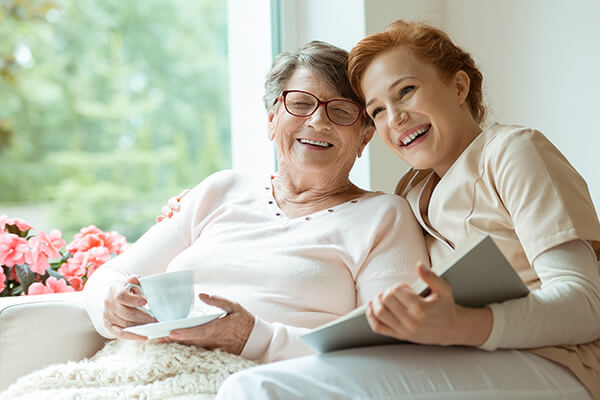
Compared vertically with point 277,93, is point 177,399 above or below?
below

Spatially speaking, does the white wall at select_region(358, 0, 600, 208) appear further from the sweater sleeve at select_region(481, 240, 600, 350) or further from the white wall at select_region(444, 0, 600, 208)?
the sweater sleeve at select_region(481, 240, 600, 350)

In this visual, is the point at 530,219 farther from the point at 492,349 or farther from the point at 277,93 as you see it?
the point at 277,93

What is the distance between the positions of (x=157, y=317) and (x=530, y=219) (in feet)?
2.40

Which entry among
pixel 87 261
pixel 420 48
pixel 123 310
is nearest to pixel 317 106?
pixel 420 48

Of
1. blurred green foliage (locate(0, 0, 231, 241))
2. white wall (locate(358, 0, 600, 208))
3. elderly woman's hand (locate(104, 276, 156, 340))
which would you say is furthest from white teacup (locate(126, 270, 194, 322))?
blurred green foliage (locate(0, 0, 231, 241))

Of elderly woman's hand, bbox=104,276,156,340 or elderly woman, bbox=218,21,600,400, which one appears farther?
elderly woman's hand, bbox=104,276,156,340

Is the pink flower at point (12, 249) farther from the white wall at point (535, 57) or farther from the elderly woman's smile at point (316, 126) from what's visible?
the white wall at point (535, 57)

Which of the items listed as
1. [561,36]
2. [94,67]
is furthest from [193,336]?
[94,67]

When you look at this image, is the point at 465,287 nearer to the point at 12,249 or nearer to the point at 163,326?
the point at 163,326

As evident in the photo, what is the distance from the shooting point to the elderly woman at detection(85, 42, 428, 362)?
132cm

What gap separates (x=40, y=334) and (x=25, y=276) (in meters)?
0.46

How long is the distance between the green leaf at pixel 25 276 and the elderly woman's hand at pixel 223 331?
2.69ft

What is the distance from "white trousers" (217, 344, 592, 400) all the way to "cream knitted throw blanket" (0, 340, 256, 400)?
0.23 metres

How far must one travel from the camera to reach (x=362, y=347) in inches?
40.3
